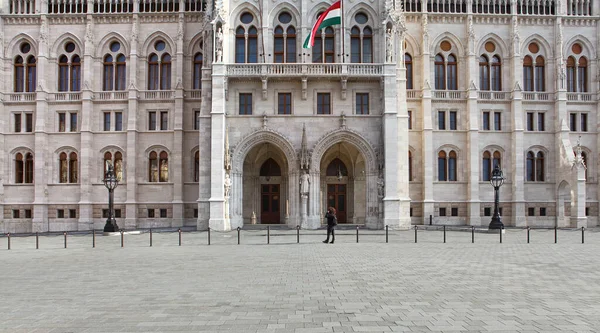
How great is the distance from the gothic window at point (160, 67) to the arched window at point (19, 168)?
12.3 meters

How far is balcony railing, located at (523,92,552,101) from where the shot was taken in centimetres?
4362

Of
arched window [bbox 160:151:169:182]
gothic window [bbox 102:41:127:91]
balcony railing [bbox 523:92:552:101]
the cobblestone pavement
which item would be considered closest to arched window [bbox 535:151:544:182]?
balcony railing [bbox 523:92:552:101]

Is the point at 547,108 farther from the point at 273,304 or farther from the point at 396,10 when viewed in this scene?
the point at 273,304

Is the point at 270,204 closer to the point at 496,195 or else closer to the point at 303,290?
the point at 496,195

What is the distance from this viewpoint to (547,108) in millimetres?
43656

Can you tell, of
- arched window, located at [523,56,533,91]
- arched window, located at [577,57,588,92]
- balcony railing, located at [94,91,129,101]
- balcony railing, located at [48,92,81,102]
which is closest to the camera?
balcony railing, located at [94,91,129,101]

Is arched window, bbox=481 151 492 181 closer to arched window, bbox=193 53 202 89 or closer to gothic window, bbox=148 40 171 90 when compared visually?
arched window, bbox=193 53 202 89

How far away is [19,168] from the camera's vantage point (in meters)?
43.5

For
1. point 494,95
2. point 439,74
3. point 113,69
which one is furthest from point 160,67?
point 494,95

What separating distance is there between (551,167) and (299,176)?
22215 millimetres

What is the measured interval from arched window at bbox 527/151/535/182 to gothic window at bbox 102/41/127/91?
34.7m

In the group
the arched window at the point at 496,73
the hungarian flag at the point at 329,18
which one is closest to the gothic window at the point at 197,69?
the hungarian flag at the point at 329,18

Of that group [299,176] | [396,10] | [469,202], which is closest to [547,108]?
[469,202]

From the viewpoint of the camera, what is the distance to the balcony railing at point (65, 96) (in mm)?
43281
